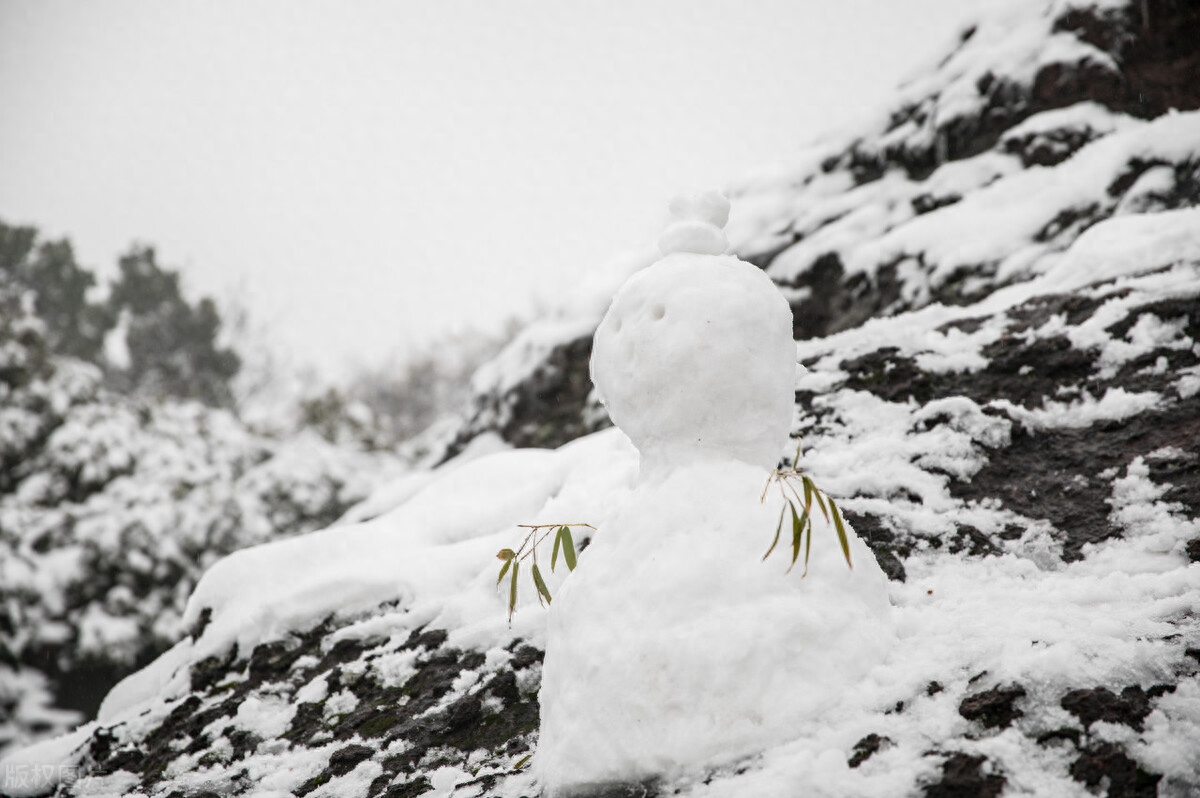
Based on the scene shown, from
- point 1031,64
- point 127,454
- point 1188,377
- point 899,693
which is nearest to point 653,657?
point 899,693

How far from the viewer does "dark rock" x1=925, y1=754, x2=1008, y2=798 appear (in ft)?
4.00

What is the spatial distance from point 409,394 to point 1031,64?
75.7 ft

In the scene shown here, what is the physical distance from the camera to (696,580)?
1.59m

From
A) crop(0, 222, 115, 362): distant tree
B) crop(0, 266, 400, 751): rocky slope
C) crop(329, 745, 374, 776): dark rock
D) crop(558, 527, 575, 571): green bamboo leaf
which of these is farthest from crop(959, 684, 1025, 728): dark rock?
crop(0, 222, 115, 362): distant tree

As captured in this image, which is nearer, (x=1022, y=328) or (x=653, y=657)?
(x=653, y=657)

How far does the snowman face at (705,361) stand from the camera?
1.80 m

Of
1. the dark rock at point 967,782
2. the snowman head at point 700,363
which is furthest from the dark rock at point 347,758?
the dark rock at point 967,782


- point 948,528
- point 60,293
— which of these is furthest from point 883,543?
point 60,293

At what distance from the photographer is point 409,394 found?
84.2 ft

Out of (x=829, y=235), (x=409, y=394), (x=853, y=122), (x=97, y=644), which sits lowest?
(x=409, y=394)

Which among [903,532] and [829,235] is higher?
[829,235]

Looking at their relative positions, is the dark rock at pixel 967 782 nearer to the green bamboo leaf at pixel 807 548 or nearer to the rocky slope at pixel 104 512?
the green bamboo leaf at pixel 807 548

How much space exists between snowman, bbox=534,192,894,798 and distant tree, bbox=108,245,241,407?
19.6m

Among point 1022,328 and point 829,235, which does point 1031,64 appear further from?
point 1022,328
